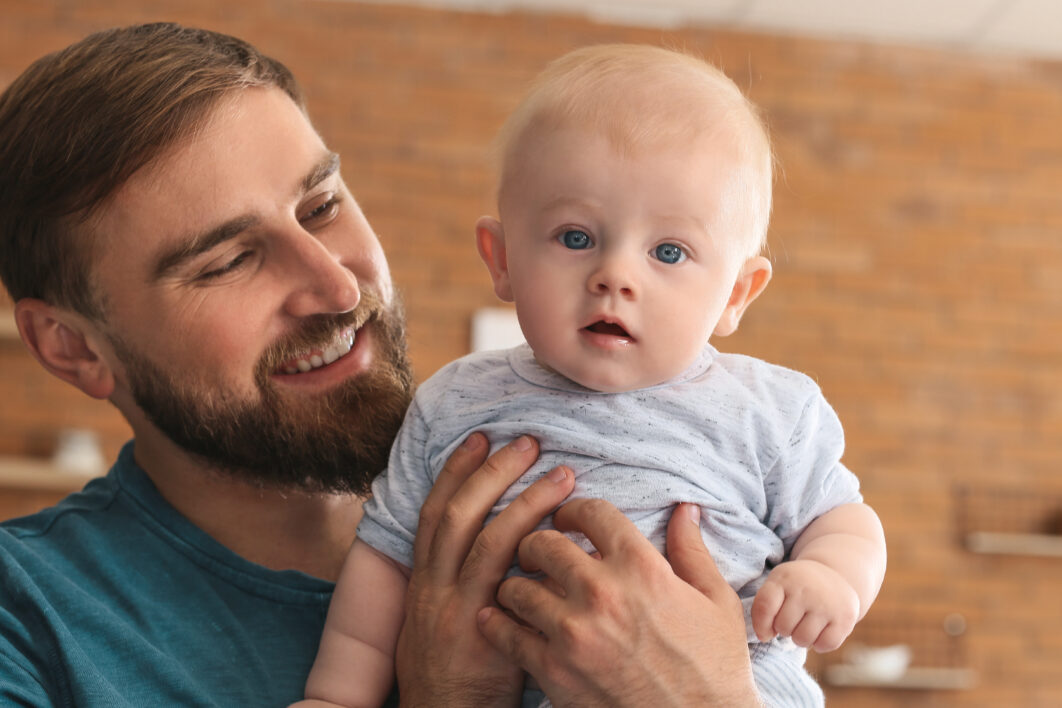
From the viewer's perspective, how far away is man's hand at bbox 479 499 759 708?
1076mm

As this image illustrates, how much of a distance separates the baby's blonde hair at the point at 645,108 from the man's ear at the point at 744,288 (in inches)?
0.9

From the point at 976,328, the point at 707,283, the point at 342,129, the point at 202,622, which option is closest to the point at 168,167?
the point at 202,622

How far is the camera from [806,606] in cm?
108

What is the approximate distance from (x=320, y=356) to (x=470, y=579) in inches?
17.4

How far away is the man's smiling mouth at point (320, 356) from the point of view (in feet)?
4.84

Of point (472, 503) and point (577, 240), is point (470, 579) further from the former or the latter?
point (577, 240)

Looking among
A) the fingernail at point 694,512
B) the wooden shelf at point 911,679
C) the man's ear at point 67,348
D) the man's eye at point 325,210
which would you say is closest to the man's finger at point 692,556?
the fingernail at point 694,512

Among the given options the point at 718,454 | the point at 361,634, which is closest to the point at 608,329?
the point at 718,454

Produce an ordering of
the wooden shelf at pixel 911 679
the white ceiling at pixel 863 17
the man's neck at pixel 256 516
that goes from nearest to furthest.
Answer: the man's neck at pixel 256 516 < the wooden shelf at pixel 911 679 < the white ceiling at pixel 863 17

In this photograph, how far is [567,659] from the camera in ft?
3.56

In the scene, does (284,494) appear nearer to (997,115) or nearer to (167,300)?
(167,300)

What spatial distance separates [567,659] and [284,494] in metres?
0.59

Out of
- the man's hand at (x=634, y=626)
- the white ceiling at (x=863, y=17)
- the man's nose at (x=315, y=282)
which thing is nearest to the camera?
the man's hand at (x=634, y=626)

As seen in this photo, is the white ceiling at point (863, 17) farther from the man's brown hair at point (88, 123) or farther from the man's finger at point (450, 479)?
the man's finger at point (450, 479)
